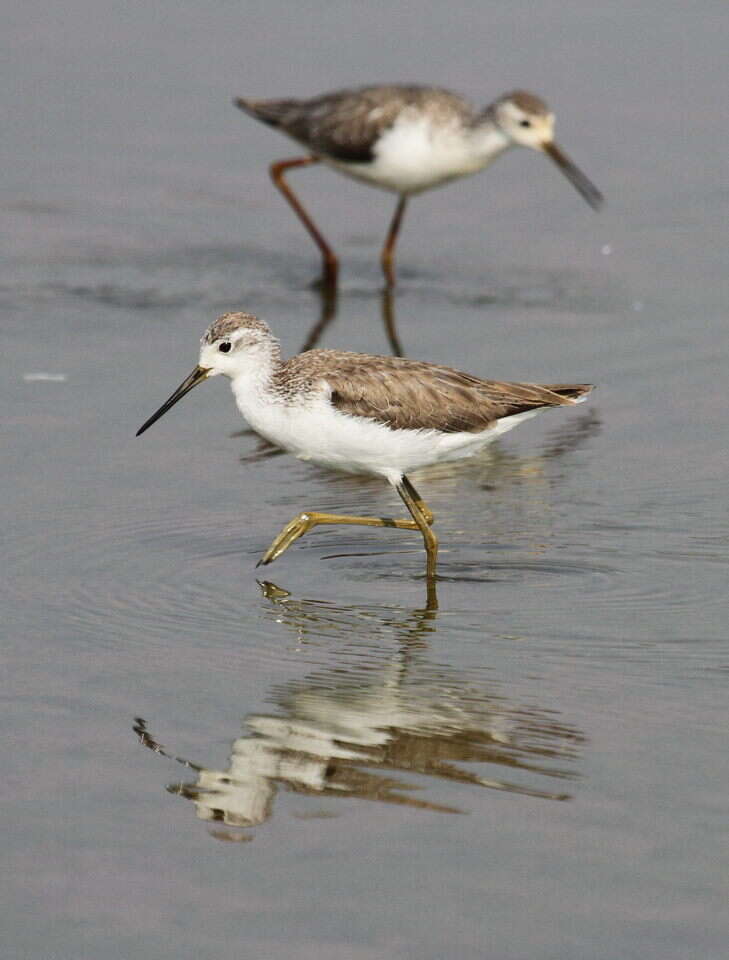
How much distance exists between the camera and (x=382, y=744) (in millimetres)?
6664

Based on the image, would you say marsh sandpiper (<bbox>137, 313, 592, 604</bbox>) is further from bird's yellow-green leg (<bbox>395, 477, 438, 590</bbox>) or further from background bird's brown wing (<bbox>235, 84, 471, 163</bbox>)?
background bird's brown wing (<bbox>235, 84, 471, 163</bbox>)

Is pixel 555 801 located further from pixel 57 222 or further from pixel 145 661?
pixel 57 222

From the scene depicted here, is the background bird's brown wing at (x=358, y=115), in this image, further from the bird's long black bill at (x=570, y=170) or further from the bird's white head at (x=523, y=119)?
the bird's long black bill at (x=570, y=170)

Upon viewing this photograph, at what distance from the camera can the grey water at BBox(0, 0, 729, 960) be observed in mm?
5645

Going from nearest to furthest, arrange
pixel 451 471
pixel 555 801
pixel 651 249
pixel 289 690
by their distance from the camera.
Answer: pixel 555 801 < pixel 289 690 < pixel 451 471 < pixel 651 249

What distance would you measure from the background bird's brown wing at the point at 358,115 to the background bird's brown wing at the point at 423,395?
533 cm

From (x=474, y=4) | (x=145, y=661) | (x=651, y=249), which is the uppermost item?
(x=474, y=4)

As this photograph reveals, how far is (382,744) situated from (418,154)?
8583 mm

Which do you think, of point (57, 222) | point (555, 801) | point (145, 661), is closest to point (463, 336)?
point (57, 222)

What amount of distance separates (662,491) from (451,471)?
1336 millimetres

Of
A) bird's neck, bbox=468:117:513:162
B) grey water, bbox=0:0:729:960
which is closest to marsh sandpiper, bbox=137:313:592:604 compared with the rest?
grey water, bbox=0:0:729:960

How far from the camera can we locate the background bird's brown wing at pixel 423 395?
8883mm

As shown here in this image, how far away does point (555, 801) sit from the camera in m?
6.16

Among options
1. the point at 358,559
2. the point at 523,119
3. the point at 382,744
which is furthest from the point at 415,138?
the point at 382,744
